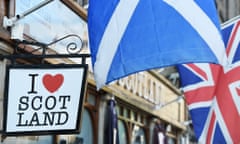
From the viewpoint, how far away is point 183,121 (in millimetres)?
18625

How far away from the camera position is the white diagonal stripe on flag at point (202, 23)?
5.23 meters

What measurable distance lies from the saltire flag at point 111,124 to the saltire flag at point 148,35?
229 inches

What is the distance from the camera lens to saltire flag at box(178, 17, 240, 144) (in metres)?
6.55

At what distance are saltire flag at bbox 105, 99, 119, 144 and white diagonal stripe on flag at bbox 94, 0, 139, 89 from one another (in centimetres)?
582

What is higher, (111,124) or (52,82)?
(111,124)

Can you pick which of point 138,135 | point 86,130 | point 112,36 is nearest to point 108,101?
point 86,130

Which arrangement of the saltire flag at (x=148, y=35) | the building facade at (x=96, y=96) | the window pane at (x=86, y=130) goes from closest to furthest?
the saltire flag at (x=148, y=35) → the building facade at (x=96, y=96) → the window pane at (x=86, y=130)

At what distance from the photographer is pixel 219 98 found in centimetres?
665

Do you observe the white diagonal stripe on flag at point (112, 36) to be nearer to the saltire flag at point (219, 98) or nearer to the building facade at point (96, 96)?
the building facade at point (96, 96)

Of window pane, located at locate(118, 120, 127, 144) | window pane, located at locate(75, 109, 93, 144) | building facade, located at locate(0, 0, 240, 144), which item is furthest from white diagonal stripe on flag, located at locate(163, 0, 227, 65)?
window pane, located at locate(118, 120, 127, 144)

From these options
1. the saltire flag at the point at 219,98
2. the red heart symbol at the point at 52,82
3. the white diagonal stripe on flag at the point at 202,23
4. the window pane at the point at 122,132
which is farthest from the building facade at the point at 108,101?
the white diagonal stripe on flag at the point at 202,23

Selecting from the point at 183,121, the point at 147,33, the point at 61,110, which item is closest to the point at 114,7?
the point at 147,33

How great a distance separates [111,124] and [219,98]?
15.6ft

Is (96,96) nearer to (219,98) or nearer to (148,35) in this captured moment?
(219,98)
